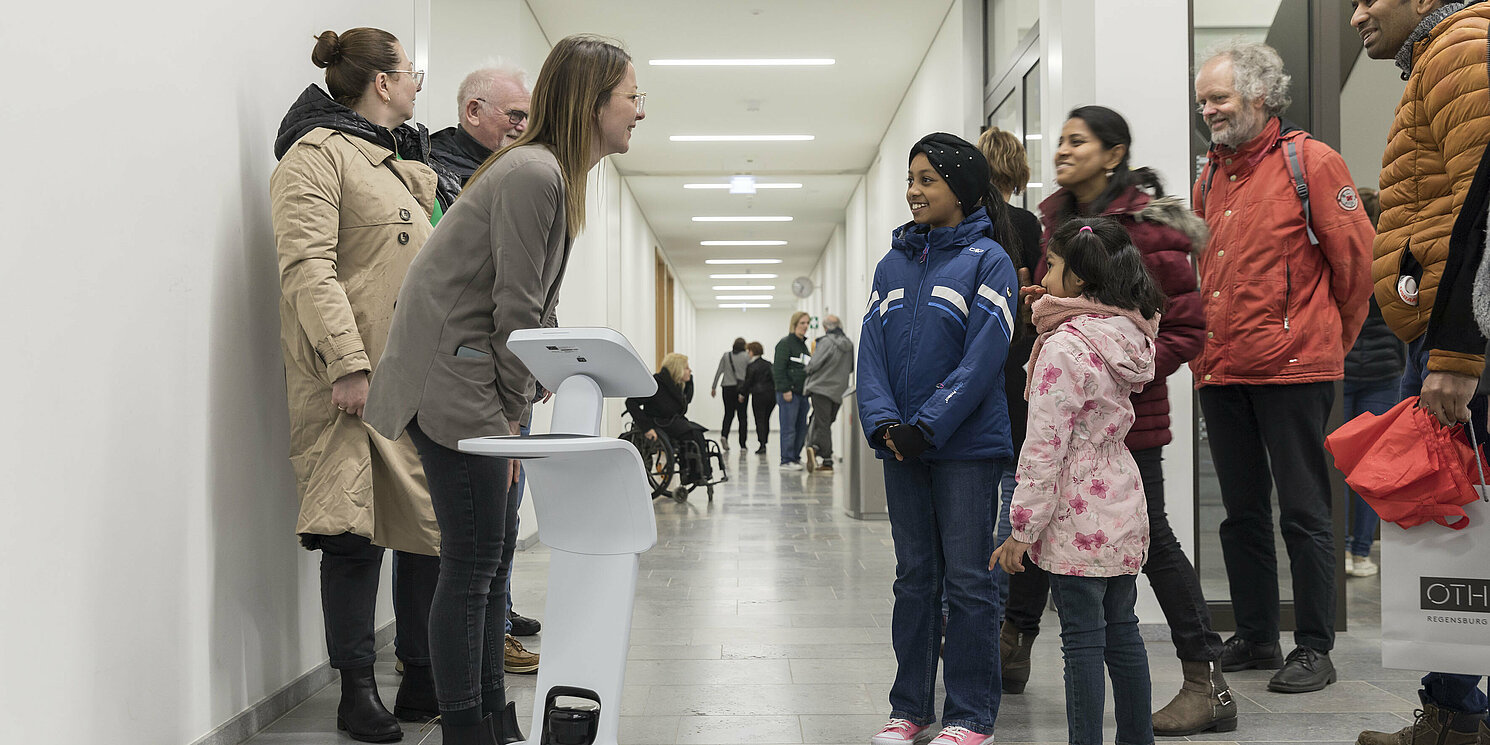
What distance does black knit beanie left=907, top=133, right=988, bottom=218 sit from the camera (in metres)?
2.43

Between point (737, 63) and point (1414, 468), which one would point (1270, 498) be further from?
point (737, 63)

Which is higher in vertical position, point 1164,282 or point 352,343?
point 1164,282

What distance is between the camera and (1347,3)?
13.3 ft

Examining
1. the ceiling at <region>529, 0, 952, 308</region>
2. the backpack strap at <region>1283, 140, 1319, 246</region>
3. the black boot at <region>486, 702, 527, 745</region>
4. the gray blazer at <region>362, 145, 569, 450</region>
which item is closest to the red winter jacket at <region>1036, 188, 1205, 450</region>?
the backpack strap at <region>1283, 140, 1319, 246</region>

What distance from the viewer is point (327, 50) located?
2.72 metres

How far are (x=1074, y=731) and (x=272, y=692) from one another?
1.89 meters

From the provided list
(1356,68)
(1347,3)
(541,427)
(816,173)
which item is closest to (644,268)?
(816,173)

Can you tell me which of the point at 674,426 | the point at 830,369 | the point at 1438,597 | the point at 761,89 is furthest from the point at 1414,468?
the point at 830,369

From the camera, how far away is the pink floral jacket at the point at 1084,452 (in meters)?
1.99

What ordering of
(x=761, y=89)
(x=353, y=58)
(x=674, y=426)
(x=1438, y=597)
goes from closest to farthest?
(x=1438, y=597)
(x=353, y=58)
(x=674, y=426)
(x=761, y=89)

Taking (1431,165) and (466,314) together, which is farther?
(1431,165)

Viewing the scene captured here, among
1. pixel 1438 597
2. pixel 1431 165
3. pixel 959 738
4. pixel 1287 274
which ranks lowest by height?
pixel 959 738

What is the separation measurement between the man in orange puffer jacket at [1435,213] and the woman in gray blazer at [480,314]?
147 cm

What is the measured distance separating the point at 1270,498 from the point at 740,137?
27.5 ft
